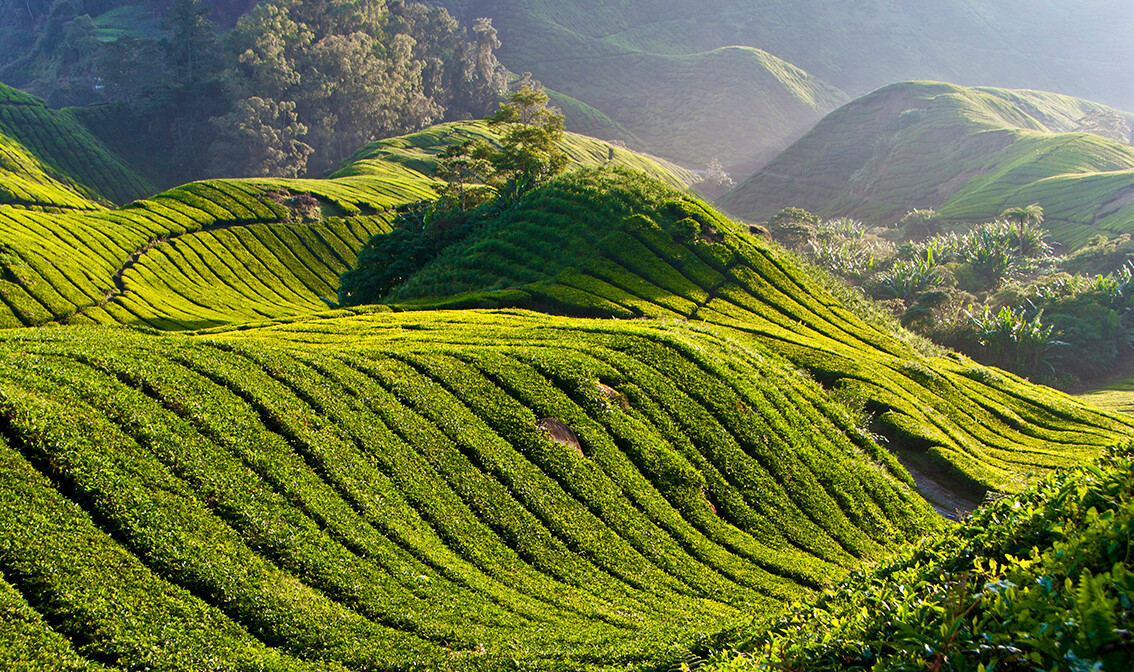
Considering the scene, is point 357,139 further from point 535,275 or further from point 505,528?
point 505,528

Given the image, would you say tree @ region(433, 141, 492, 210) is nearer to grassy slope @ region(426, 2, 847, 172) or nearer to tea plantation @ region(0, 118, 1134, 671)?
tea plantation @ region(0, 118, 1134, 671)

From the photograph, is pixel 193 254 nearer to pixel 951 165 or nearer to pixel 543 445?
pixel 543 445

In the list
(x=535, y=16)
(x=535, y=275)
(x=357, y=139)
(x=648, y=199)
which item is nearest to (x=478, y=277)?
(x=535, y=275)

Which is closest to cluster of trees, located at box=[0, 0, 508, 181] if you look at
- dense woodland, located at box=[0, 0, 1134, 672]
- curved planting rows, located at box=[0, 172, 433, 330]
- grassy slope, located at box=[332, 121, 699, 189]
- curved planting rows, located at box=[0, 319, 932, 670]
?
grassy slope, located at box=[332, 121, 699, 189]

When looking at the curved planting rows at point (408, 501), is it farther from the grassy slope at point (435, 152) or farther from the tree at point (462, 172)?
the grassy slope at point (435, 152)

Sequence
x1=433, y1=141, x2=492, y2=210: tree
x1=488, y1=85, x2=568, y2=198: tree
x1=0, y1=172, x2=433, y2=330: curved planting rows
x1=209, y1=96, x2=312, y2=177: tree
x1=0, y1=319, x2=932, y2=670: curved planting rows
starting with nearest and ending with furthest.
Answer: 1. x1=0, y1=319, x2=932, y2=670: curved planting rows
2. x1=0, y1=172, x2=433, y2=330: curved planting rows
3. x1=488, y1=85, x2=568, y2=198: tree
4. x1=433, y1=141, x2=492, y2=210: tree
5. x1=209, y1=96, x2=312, y2=177: tree

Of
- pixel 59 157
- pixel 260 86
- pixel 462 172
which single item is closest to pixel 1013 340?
pixel 462 172
